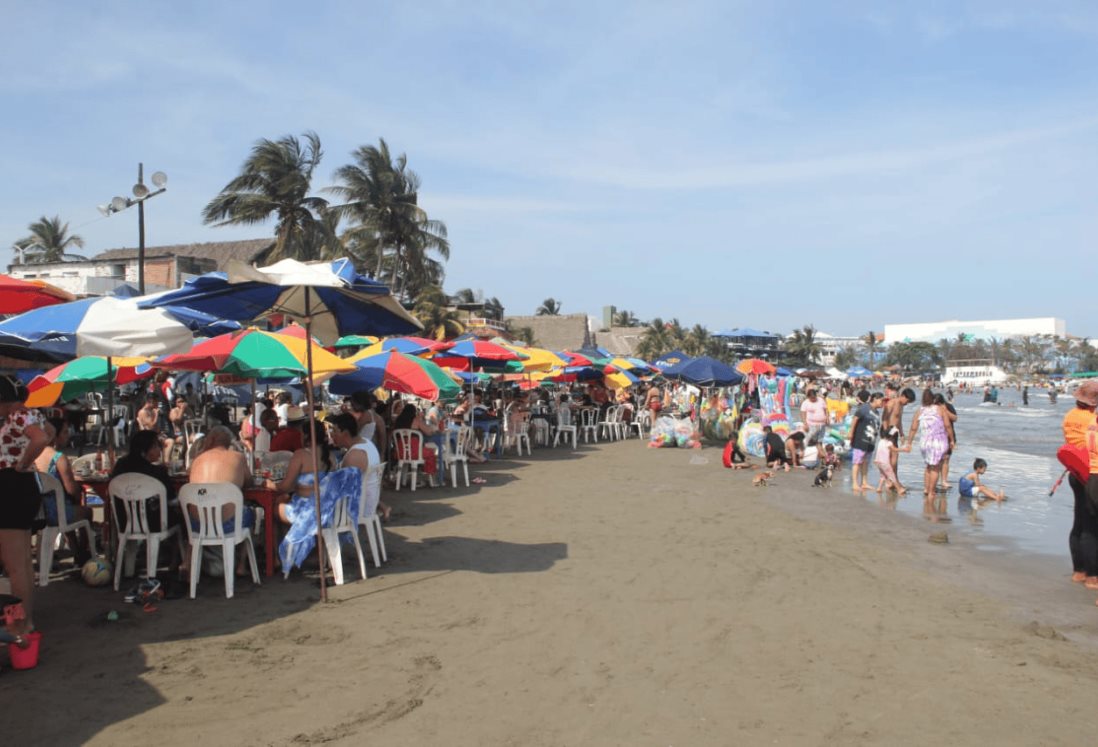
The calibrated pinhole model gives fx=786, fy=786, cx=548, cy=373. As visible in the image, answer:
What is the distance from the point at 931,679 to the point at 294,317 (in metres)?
5.25

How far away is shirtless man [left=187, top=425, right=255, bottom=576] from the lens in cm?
582

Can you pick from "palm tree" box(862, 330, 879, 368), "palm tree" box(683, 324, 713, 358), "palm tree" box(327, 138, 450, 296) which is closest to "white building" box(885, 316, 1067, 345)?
"palm tree" box(862, 330, 879, 368)

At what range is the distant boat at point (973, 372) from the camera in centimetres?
12056

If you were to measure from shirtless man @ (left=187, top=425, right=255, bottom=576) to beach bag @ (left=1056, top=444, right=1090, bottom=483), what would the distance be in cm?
655

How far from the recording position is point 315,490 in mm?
5918

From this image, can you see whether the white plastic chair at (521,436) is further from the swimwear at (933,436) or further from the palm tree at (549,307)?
the palm tree at (549,307)

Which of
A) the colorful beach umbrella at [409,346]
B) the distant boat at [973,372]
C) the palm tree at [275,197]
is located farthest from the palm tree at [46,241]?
the distant boat at [973,372]

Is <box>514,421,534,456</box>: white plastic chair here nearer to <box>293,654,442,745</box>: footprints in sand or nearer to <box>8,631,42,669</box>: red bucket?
<box>293,654,442,745</box>: footprints in sand

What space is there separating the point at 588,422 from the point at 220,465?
49.6ft

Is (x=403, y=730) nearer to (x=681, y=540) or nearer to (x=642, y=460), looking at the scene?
(x=681, y=540)

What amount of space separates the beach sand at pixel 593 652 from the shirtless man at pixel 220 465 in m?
0.67

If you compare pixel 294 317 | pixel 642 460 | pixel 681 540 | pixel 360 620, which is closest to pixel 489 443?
pixel 642 460

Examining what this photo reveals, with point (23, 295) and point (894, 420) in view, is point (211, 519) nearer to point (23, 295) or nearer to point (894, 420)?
point (23, 295)

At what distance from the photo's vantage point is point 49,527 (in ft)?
20.1
